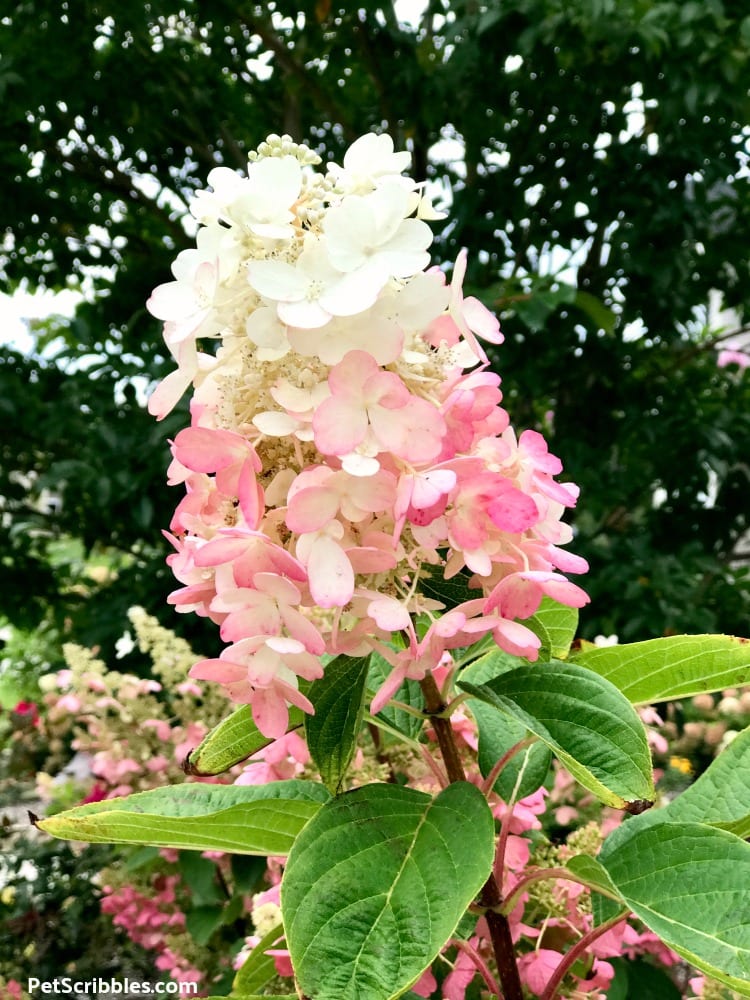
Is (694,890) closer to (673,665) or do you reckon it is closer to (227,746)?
(673,665)

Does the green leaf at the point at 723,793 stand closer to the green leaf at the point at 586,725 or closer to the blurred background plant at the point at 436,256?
the green leaf at the point at 586,725

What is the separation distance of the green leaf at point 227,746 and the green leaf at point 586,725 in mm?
172

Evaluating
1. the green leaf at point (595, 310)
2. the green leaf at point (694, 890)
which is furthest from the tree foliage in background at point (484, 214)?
the green leaf at point (694, 890)

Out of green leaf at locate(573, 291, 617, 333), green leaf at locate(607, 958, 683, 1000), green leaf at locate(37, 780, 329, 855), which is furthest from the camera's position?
green leaf at locate(573, 291, 617, 333)

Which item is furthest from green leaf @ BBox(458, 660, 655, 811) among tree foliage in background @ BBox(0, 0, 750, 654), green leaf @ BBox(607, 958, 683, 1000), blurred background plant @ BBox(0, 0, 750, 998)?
tree foliage in background @ BBox(0, 0, 750, 654)

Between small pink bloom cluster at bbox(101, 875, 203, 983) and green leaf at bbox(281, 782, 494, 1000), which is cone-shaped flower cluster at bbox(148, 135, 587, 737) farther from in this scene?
small pink bloom cluster at bbox(101, 875, 203, 983)

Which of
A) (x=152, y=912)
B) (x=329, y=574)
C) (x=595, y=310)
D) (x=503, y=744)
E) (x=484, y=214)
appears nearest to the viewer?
(x=329, y=574)

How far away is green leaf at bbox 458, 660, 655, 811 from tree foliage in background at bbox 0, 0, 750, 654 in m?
1.39

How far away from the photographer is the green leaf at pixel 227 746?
610mm

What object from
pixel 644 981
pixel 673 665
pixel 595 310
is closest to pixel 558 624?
pixel 673 665

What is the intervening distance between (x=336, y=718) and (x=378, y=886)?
10 centimetres

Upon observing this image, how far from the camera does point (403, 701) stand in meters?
0.67

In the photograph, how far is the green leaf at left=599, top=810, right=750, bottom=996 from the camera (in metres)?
0.44

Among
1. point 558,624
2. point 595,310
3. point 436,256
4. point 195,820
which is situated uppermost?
point 436,256
